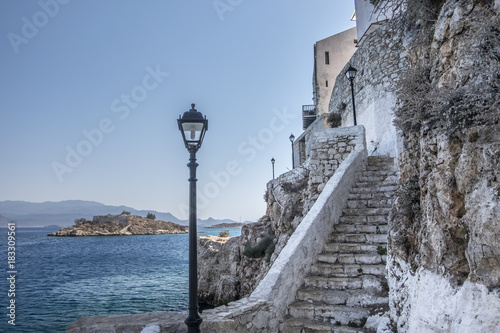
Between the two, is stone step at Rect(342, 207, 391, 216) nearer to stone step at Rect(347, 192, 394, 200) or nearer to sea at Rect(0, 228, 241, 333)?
stone step at Rect(347, 192, 394, 200)

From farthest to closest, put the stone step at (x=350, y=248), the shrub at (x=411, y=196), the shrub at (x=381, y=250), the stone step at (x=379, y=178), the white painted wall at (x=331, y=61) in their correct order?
the white painted wall at (x=331, y=61) → the stone step at (x=379, y=178) → the stone step at (x=350, y=248) → the shrub at (x=381, y=250) → the shrub at (x=411, y=196)

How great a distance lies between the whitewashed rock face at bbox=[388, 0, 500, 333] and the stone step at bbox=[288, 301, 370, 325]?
2.15 ft

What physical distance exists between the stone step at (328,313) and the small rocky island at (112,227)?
356ft

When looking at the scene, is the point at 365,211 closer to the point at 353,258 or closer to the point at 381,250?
the point at 381,250

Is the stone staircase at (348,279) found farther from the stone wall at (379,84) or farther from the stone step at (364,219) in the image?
the stone wall at (379,84)

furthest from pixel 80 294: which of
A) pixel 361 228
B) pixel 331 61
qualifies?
pixel 331 61

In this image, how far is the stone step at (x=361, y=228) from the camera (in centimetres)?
565

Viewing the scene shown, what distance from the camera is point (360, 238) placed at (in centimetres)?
549

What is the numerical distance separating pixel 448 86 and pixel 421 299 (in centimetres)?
190

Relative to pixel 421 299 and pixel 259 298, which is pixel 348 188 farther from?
pixel 421 299

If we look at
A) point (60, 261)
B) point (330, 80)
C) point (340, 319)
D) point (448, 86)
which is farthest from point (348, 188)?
point (60, 261)

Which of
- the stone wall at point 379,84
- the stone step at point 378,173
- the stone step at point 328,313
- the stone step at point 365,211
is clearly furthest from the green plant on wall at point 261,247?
the stone step at point 328,313

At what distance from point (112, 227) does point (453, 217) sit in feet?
370

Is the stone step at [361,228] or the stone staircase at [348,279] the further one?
the stone step at [361,228]
